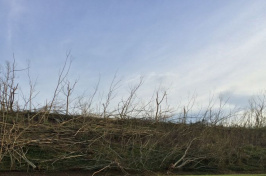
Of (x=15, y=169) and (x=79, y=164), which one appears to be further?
(x=79, y=164)

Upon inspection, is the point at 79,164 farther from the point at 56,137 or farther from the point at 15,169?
the point at 15,169

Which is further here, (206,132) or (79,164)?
(206,132)

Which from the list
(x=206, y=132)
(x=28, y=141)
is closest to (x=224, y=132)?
(x=206, y=132)

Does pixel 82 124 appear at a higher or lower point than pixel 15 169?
higher

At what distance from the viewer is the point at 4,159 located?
341 inches

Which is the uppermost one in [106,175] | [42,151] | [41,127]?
[41,127]

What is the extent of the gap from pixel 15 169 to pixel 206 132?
818cm

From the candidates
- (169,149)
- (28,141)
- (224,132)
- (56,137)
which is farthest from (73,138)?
(224,132)

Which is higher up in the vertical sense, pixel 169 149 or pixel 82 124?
pixel 82 124

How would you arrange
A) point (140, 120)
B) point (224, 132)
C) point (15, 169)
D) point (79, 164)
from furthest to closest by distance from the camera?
1. point (224, 132)
2. point (140, 120)
3. point (79, 164)
4. point (15, 169)

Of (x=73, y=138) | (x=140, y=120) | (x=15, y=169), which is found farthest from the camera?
(x=140, y=120)

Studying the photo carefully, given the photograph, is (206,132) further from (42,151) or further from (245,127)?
(42,151)

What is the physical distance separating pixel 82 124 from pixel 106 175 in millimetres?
2497

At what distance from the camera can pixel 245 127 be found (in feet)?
56.5
